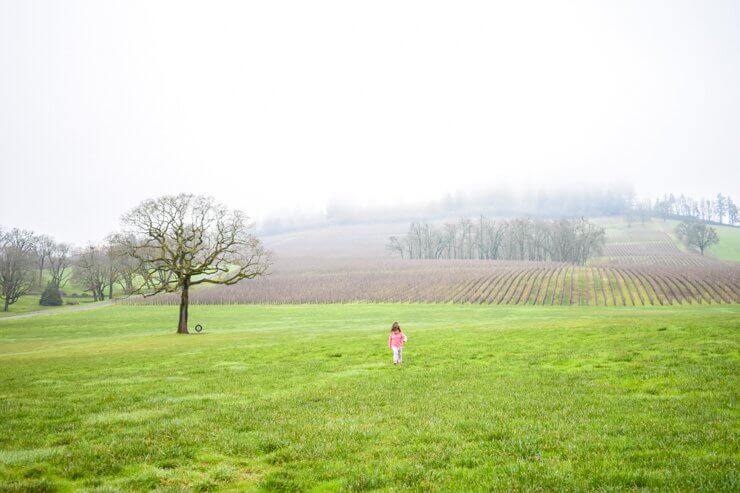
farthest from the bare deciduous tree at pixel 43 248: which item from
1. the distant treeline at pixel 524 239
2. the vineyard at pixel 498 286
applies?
the distant treeline at pixel 524 239

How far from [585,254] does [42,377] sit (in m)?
164

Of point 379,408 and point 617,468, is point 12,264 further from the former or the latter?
point 617,468

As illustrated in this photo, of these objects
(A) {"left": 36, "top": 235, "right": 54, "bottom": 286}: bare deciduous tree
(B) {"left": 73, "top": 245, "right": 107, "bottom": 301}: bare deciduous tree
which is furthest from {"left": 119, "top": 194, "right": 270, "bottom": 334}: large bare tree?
(A) {"left": 36, "top": 235, "right": 54, "bottom": 286}: bare deciduous tree

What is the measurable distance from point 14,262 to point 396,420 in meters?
121

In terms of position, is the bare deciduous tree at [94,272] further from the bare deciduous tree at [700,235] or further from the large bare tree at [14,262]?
the bare deciduous tree at [700,235]

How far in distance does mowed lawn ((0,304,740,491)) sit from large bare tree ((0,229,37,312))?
95.1m

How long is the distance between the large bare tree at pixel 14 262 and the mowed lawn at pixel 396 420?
9513 centimetres

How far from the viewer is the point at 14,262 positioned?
334 ft

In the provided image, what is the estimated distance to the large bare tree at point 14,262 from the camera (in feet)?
328

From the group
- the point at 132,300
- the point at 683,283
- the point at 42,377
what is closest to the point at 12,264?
the point at 132,300

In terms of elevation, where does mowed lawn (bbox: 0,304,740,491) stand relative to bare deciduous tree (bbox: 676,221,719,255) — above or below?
below

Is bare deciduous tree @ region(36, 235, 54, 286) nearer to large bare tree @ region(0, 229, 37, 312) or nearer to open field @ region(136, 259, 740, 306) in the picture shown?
large bare tree @ region(0, 229, 37, 312)

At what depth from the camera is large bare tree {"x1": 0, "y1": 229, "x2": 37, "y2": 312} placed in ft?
328

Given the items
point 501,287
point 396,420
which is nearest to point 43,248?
point 501,287
